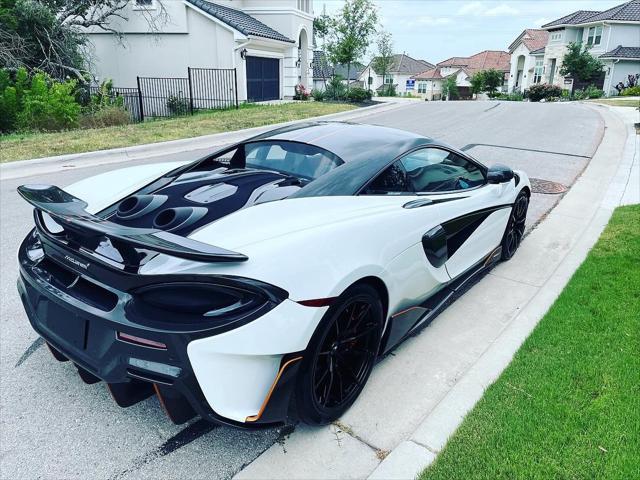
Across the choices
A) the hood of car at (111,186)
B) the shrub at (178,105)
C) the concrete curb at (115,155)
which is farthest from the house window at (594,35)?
the hood of car at (111,186)

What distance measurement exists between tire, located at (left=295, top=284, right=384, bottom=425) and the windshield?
103cm

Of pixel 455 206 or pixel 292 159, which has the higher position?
pixel 292 159

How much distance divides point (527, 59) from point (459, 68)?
20.8 meters

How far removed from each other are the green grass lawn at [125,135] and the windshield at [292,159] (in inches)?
300

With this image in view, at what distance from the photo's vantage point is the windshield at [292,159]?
319 cm

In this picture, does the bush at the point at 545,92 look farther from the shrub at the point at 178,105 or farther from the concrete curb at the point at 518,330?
the concrete curb at the point at 518,330

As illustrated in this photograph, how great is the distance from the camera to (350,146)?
3.27 m

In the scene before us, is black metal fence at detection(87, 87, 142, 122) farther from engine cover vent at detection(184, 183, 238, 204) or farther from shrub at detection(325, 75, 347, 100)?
engine cover vent at detection(184, 183, 238, 204)

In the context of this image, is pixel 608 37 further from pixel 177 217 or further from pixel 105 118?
pixel 177 217

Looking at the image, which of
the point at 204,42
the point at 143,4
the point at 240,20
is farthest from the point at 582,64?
the point at 143,4

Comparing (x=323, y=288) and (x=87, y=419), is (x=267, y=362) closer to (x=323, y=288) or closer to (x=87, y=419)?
(x=323, y=288)

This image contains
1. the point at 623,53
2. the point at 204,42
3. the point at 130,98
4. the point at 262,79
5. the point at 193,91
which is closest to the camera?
the point at 130,98

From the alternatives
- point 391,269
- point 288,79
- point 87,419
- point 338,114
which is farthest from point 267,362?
point 288,79

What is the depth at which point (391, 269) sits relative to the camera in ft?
8.61
